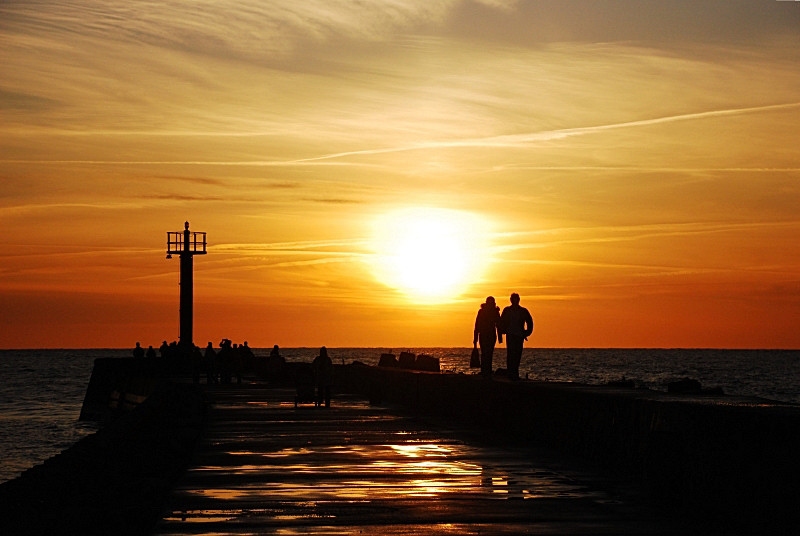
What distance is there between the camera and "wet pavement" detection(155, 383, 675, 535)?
400 inches

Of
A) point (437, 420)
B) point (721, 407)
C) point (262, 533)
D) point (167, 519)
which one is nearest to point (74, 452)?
point (167, 519)

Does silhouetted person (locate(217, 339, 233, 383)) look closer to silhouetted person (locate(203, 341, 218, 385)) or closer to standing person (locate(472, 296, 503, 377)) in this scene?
silhouetted person (locate(203, 341, 218, 385))

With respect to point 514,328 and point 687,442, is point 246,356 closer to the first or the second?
point 514,328

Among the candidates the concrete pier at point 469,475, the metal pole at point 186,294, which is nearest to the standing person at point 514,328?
the concrete pier at point 469,475

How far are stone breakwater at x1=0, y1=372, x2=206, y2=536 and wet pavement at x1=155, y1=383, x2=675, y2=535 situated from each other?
30 cm

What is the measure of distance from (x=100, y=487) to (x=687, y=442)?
5181 mm

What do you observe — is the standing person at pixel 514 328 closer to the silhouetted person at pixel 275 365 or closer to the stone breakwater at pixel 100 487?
the stone breakwater at pixel 100 487

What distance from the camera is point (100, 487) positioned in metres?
9.85

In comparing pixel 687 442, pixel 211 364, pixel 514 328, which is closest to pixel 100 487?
pixel 687 442


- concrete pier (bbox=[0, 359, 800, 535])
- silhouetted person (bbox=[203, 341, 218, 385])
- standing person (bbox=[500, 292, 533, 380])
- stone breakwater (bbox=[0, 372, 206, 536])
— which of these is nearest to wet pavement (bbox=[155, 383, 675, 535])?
concrete pier (bbox=[0, 359, 800, 535])

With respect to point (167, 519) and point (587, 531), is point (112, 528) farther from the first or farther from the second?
point (587, 531)

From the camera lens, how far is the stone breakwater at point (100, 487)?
816 centimetres

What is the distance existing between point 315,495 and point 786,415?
4500 millimetres

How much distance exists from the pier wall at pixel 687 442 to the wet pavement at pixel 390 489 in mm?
385
